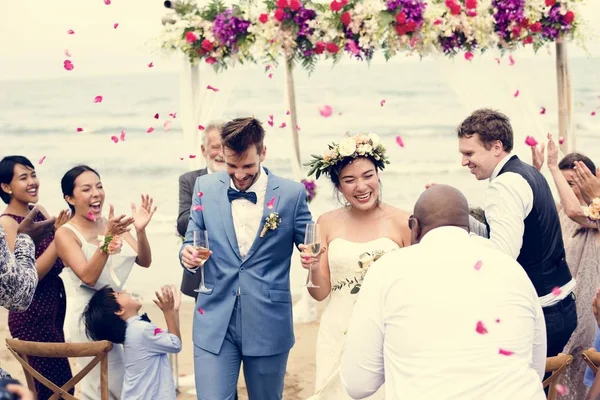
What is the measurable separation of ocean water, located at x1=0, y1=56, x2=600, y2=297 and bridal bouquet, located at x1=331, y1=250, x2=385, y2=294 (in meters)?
12.6

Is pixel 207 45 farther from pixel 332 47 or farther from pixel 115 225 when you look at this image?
pixel 115 225

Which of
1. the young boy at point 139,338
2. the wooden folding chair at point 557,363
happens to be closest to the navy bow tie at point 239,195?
the young boy at point 139,338

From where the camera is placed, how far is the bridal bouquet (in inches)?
187

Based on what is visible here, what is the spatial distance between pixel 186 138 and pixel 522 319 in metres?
5.10

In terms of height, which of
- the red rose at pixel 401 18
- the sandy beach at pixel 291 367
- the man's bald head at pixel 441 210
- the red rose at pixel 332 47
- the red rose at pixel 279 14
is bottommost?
the sandy beach at pixel 291 367

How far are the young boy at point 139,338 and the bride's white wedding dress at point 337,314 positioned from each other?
85 cm

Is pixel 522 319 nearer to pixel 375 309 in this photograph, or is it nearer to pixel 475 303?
pixel 475 303

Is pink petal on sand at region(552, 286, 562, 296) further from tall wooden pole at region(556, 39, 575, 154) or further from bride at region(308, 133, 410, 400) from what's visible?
tall wooden pole at region(556, 39, 575, 154)

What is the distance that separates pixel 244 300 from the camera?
4.77 m

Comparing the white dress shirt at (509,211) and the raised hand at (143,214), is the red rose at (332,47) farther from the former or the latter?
the white dress shirt at (509,211)

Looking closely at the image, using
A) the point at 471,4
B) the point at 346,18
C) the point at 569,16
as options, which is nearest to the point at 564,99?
the point at 569,16

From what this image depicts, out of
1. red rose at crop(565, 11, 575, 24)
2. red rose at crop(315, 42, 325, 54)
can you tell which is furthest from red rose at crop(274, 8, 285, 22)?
red rose at crop(565, 11, 575, 24)

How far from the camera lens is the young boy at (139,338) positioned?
4938 millimetres

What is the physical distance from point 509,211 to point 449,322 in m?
1.74
